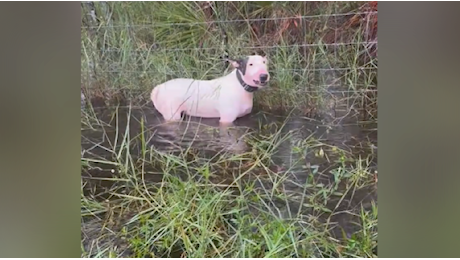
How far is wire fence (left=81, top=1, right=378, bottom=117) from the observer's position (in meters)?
1.30

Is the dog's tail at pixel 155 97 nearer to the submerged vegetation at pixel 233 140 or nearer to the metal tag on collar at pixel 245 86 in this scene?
the submerged vegetation at pixel 233 140

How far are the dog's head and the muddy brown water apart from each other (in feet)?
0.37

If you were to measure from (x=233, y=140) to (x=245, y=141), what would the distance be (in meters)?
0.04

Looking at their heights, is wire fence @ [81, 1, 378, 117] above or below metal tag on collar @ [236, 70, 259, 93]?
above

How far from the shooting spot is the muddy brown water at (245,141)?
1.30 meters

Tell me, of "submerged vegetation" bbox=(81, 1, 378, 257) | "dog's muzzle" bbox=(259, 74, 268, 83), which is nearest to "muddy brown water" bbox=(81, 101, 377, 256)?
"submerged vegetation" bbox=(81, 1, 378, 257)

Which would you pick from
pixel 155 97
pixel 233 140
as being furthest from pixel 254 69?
pixel 155 97

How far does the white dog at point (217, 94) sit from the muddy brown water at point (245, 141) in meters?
0.03

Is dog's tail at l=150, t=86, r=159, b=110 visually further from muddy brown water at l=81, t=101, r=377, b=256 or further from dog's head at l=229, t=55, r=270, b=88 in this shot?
dog's head at l=229, t=55, r=270, b=88

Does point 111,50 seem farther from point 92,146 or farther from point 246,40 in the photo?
point 246,40

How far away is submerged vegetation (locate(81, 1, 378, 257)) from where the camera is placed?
130cm
